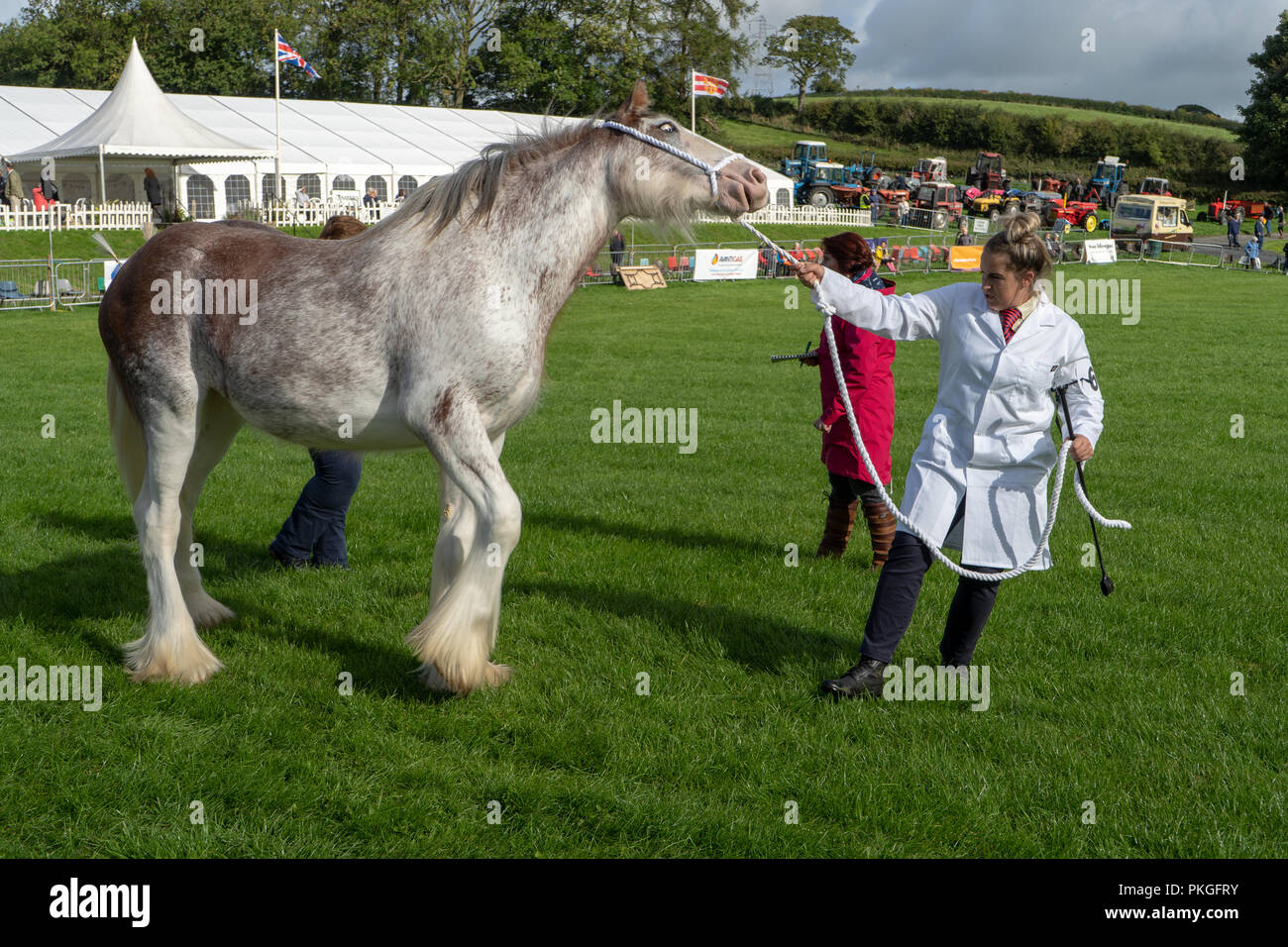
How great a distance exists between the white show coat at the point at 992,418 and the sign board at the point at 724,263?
28851 millimetres

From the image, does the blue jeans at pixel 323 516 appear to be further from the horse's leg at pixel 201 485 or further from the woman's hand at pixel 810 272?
the woman's hand at pixel 810 272

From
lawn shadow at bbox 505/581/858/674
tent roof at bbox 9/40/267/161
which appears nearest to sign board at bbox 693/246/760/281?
tent roof at bbox 9/40/267/161

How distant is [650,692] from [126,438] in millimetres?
3002

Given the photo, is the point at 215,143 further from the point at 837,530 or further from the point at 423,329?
the point at 423,329

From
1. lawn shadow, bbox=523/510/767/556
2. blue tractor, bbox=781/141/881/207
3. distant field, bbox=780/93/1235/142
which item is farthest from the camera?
distant field, bbox=780/93/1235/142

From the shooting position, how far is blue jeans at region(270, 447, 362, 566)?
6.96 metres

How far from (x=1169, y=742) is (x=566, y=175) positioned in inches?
141

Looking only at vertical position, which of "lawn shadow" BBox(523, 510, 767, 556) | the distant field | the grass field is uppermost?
the distant field

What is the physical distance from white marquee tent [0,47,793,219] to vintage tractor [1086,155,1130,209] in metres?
35.5

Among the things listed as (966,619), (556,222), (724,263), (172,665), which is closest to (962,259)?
(724,263)

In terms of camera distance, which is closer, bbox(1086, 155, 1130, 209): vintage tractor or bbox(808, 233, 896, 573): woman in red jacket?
bbox(808, 233, 896, 573): woman in red jacket

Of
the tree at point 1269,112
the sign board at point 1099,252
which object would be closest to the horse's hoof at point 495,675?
the sign board at point 1099,252

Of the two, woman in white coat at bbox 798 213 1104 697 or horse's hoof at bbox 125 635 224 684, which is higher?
woman in white coat at bbox 798 213 1104 697

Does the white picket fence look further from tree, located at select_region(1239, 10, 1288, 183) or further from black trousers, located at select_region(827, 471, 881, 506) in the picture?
tree, located at select_region(1239, 10, 1288, 183)
